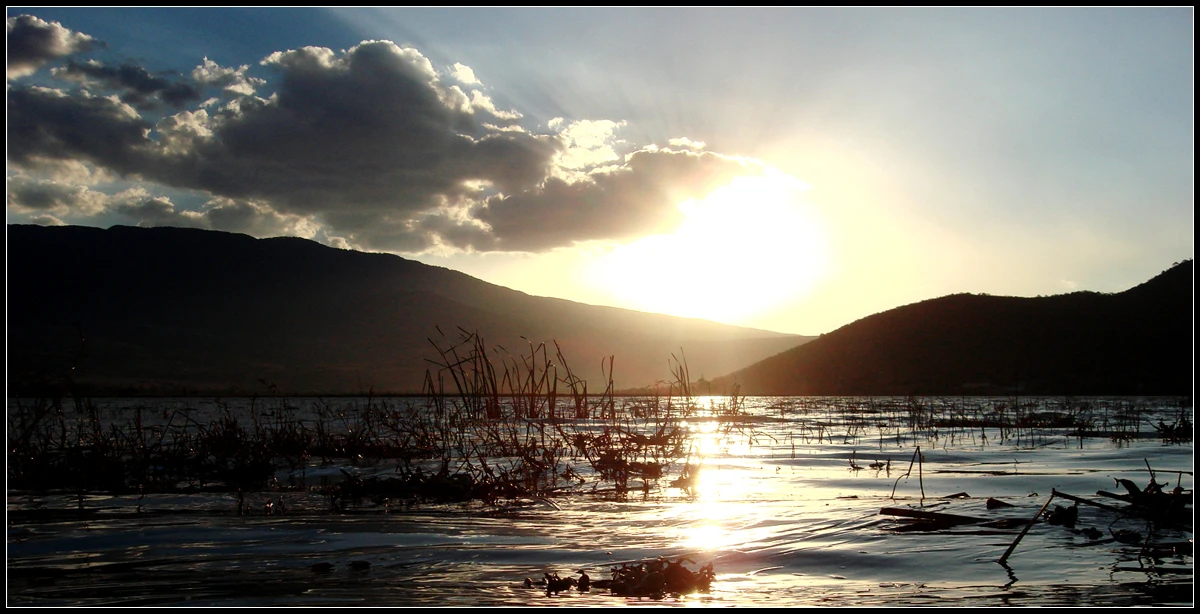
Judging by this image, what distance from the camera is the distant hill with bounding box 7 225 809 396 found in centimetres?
12519

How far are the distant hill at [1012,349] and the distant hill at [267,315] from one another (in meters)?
47.9

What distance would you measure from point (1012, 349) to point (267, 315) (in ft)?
471

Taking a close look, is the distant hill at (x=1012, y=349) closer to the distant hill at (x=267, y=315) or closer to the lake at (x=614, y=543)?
the distant hill at (x=267, y=315)

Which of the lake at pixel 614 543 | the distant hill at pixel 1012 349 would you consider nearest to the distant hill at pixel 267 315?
the distant hill at pixel 1012 349

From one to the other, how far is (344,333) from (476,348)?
149351 millimetres

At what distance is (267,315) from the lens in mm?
156875

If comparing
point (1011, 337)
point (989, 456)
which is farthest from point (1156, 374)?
point (989, 456)

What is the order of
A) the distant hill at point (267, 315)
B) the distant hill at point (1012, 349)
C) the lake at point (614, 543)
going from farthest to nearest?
the distant hill at point (267, 315), the distant hill at point (1012, 349), the lake at point (614, 543)

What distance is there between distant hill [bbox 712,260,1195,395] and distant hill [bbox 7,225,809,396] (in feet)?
157

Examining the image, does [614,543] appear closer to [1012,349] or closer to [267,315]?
[1012,349]

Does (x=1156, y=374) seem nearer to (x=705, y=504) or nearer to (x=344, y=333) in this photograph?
(x=705, y=504)

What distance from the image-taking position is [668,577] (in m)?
3.87

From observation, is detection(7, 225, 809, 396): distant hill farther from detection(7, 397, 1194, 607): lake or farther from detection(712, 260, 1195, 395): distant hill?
detection(7, 397, 1194, 607): lake

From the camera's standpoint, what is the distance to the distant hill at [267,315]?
125m
